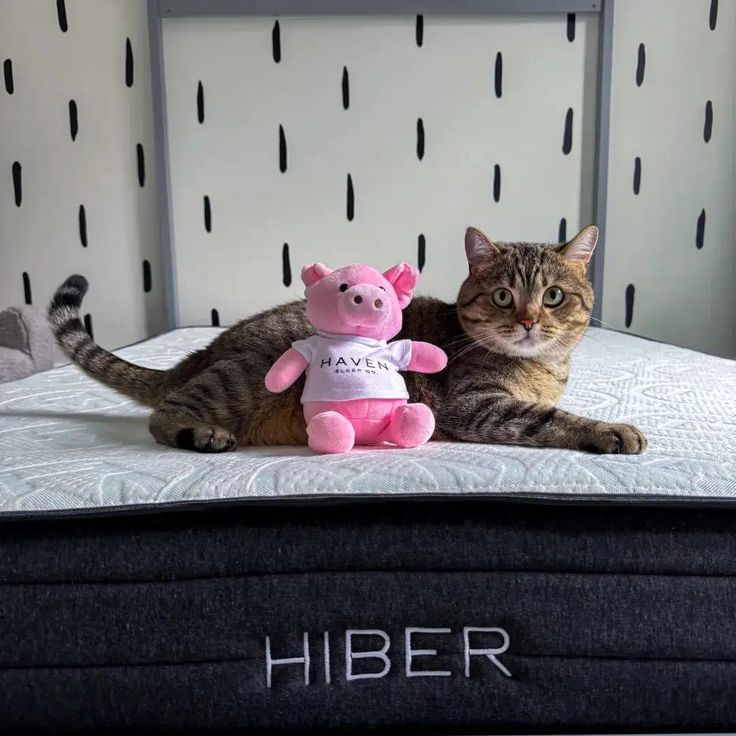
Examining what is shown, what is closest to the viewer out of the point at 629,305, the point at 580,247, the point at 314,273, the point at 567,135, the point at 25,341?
the point at 314,273

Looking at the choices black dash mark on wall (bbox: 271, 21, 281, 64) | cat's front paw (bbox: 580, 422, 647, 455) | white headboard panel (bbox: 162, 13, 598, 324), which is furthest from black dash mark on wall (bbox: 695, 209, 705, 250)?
cat's front paw (bbox: 580, 422, 647, 455)

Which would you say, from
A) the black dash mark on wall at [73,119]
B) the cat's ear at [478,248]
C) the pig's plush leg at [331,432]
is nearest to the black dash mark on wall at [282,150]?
the black dash mark on wall at [73,119]

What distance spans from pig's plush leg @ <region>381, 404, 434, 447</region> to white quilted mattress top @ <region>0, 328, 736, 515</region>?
0.02 meters

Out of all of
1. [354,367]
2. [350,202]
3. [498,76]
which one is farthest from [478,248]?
[498,76]

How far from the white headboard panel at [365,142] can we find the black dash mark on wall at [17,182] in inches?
23.2

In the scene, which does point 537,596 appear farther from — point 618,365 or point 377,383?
point 618,365

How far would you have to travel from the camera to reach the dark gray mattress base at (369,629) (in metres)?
0.81

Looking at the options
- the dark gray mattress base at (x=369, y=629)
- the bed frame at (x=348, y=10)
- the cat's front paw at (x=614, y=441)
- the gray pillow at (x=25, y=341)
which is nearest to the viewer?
the dark gray mattress base at (x=369, y=629)

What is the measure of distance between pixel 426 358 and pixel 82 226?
6.98 feet

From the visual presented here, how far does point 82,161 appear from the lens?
2695mm

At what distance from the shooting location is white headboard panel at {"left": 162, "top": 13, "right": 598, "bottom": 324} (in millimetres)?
2609

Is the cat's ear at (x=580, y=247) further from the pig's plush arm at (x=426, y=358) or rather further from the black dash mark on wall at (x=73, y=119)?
the black dash mark on wall at (x=73, y=119)

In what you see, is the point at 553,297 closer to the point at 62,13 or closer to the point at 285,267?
the point at 285,267

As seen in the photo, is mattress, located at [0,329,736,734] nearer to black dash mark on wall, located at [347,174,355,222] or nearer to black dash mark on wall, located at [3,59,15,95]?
black dash mark on wall, located at [347,174,355,222]
